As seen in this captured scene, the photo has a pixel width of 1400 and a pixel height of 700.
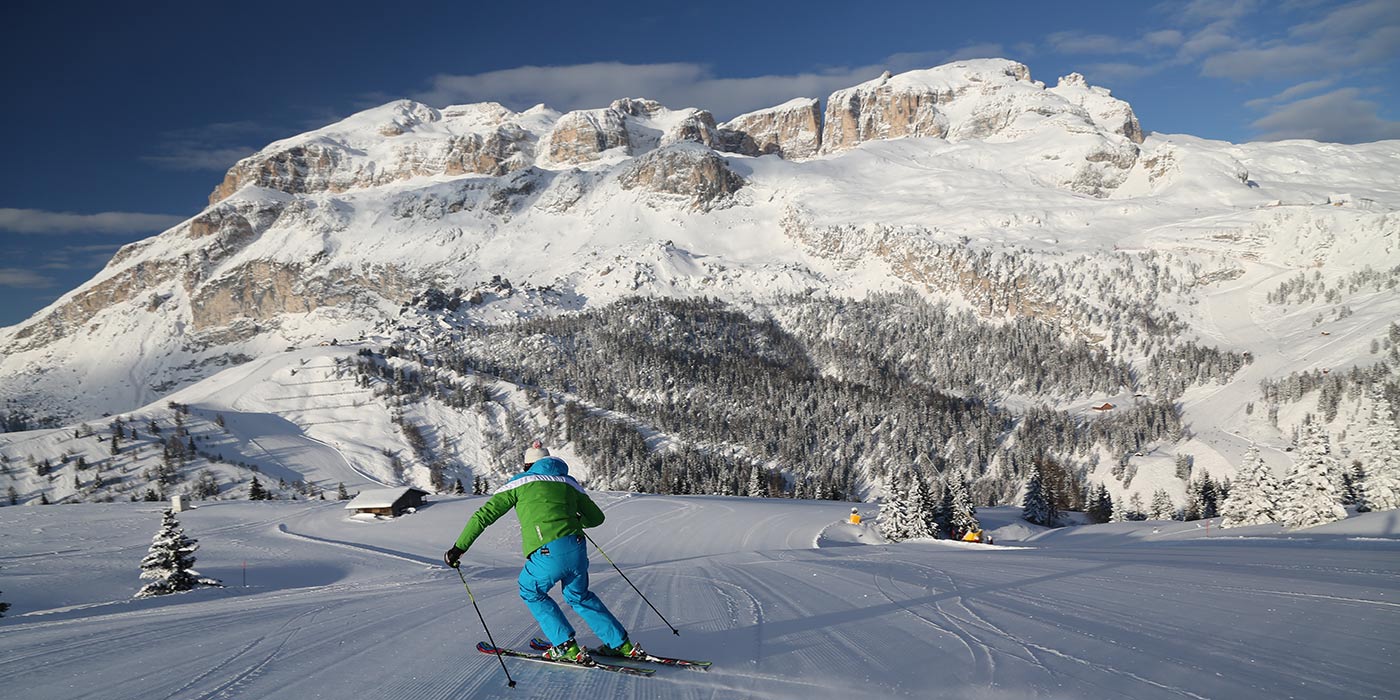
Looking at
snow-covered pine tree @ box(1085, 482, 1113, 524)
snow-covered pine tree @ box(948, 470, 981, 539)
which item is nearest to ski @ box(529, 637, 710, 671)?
snow-covered pine tree @ box(948, 470, 981, 539)

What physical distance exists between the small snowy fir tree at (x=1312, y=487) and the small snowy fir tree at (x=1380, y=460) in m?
5.28

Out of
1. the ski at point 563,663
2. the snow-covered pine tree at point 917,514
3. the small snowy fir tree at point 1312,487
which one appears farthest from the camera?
the snow-covered pine tree at point 917,514

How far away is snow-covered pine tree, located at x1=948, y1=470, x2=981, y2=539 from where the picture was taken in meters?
41.1

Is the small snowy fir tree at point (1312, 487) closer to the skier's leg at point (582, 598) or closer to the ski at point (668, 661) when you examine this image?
the ski at point (668, 661)

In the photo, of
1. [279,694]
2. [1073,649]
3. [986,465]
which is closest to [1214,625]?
[1073,649]

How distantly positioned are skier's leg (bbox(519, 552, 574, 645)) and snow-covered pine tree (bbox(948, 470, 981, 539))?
4013cm

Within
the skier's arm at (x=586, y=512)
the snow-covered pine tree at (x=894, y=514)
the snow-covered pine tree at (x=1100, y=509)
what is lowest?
the snow-covered pine tree at (x=1100, y=509)

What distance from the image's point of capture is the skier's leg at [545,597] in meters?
5.57

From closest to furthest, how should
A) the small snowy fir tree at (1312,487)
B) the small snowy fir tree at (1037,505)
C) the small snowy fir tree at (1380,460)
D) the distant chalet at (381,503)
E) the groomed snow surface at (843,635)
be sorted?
the groomed snow surface at (843,635) < the small snowy fir tree at (1312,487) < the small snowy fir tree at (1380,460) < the distant chalet at (381,503) < the small snowy fir tree at (1037,505)

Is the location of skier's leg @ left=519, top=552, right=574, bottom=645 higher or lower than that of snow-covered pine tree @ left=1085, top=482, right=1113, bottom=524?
higher

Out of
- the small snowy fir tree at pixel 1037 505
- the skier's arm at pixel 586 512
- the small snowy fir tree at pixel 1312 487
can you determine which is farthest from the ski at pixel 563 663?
the small snowy fir tree at pixel 1037 505

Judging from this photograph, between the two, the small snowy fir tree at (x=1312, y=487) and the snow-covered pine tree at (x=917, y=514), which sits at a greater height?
the small snowy fir tree at (x=1312, y=487)

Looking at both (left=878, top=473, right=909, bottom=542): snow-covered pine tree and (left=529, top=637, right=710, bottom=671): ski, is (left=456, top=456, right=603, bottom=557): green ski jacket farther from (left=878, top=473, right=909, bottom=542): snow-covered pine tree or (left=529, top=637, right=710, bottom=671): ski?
(left=878, top=473, right=909, bottom=542): snow-covered pine tree

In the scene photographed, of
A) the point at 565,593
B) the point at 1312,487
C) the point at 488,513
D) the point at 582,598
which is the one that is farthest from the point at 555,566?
the point at 1312,487
